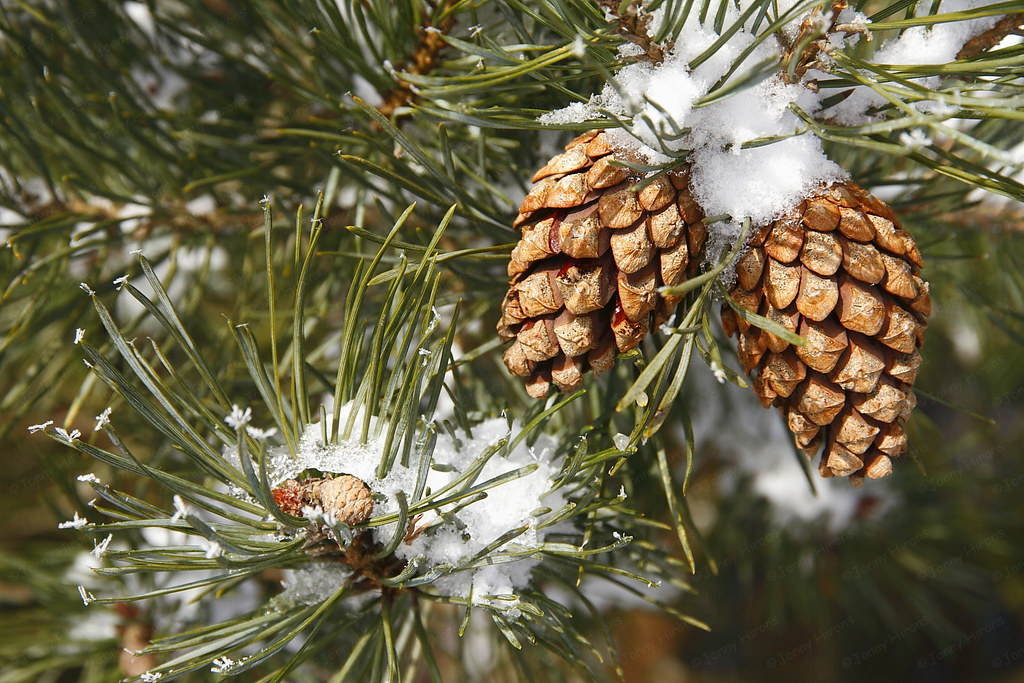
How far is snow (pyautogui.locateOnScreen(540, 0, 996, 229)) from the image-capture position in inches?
18.1

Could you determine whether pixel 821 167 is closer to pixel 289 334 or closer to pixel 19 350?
pixel 289 334

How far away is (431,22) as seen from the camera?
587 mm

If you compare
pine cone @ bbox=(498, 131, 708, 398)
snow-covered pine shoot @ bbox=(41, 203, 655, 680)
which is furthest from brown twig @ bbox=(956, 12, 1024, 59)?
snow-covered pine shoot @ bbox=(41, 203, 655, 680)

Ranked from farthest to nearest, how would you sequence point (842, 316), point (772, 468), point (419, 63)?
point (772, 468) → point (419, 63) → point (842, 316)

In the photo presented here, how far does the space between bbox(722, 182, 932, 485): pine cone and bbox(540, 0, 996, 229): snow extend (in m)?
0.02

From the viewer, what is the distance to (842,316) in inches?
17.6

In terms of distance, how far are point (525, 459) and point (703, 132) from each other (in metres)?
0.28

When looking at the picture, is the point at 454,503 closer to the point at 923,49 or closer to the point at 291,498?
the point at 291,498

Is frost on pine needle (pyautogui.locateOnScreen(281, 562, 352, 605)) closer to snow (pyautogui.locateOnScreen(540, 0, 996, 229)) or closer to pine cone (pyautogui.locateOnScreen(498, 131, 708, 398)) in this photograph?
pine cone (pyautogui.locateOnScreen(498, 131, 708, 398))

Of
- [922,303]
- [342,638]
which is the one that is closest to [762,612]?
[342,638]

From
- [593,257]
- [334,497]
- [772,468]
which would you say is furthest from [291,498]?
[772,468]

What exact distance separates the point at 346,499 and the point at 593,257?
0.23 metres

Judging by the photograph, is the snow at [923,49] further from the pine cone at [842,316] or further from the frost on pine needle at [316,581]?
the frost on pine needle at [316,581]

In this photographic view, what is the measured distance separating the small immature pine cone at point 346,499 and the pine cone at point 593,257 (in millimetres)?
141
